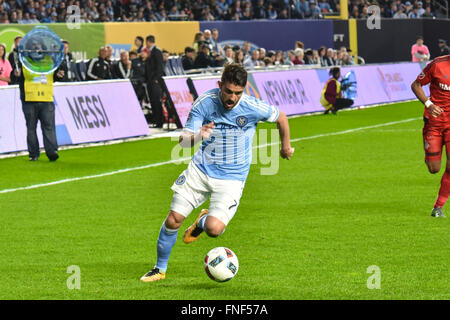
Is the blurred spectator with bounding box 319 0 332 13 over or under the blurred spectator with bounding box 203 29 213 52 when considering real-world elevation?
under

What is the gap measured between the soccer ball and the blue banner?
108 feet

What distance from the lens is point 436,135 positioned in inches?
493

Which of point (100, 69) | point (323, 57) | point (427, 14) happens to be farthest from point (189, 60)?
point (427, 14)

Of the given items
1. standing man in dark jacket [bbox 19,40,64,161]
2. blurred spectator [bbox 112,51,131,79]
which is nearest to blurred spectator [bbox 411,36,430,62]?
blurred spectator [bbox 112,51,131,79]

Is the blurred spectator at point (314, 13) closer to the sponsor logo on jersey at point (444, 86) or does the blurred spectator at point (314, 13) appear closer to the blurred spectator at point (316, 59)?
the blurred spectator at point (316, 59)

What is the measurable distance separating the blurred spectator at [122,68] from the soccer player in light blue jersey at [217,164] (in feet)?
58.0

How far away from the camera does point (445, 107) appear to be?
12.5 m

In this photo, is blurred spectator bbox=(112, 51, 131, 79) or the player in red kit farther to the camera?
blurred spectator bbox=(112, 51, 131, 79)

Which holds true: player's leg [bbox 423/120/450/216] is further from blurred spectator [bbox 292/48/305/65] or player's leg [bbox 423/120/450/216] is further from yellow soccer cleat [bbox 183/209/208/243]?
blurred spectator [bbox 292/48/305/65]

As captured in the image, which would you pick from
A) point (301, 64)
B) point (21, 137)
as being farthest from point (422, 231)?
point (301, 64)

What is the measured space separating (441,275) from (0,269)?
4198 mm

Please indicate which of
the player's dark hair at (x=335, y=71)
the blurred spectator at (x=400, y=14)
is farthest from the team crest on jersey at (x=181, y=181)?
the blurred spectator at (x=400, y=14)

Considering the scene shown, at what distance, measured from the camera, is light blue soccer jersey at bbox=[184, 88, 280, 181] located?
8.74 metres
